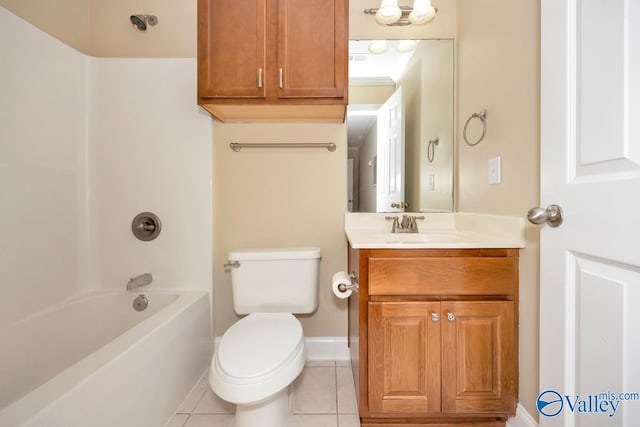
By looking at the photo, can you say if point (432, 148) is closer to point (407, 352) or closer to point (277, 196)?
point (277, 196)

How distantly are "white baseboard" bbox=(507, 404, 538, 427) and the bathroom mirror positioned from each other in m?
0.99

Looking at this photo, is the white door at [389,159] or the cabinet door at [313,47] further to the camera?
the white door at [389,159]

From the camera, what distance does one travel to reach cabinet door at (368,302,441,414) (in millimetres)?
1030

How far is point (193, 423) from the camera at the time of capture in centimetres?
119

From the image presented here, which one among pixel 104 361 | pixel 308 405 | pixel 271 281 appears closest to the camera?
pixel 104 361

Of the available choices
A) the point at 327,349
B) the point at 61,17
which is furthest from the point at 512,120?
the point at 61,17

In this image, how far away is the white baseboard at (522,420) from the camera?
3.21 ft

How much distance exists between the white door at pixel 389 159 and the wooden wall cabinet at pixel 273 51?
0.41m

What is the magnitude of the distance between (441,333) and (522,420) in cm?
45

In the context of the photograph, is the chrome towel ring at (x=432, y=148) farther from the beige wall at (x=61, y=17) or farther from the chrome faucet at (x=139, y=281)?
the beige wall at (x=61, y=17)

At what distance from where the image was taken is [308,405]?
4.25ft

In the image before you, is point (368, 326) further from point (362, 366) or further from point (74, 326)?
point (74, 326)

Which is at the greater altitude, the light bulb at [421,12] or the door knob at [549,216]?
the light bulb at [421,12]

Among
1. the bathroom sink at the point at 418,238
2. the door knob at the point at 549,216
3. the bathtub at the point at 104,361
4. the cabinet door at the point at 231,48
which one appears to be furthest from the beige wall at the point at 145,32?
the door knob at the point at 549,216
